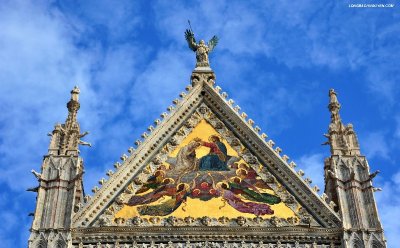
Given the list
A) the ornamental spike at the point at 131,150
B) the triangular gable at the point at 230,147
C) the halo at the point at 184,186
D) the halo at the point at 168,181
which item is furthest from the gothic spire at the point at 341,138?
the ornamental spike at the point at 131,150

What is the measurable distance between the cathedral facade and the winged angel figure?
135cm

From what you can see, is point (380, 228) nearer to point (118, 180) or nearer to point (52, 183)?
point (118, 180)

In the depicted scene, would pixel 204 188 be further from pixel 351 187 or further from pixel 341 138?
pixel 341 138

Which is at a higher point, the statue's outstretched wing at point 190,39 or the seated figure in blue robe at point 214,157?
the statue's outstretched wing at point 190,39

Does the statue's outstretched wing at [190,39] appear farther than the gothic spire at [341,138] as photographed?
Yes

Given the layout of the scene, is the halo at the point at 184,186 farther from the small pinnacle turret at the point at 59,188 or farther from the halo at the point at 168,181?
the small pinnacle turret at the point at 59,188

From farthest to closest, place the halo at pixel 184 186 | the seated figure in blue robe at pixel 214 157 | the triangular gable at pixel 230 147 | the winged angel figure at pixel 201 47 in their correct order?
the winged angel figure at pixel 201 47, the seated figure in blue robe at pixel 214 157, the halo at pixel 184 186, the triangular gable at pixel 230 147

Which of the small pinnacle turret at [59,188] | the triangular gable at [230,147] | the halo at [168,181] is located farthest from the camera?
the halo at [168,181]

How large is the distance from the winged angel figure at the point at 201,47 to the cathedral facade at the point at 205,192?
1.35 meters

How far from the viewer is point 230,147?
16641 millimetres

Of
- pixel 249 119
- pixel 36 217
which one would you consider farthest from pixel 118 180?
pixel 249 119

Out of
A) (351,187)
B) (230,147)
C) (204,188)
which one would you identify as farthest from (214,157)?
(351,187)

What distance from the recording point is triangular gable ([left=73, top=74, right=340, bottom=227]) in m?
15.1

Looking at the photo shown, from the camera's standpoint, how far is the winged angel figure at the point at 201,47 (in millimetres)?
18547
